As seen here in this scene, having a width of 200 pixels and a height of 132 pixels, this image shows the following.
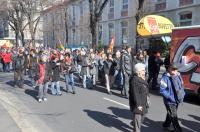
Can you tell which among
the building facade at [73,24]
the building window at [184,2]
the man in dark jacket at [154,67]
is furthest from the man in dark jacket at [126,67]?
the building facade at [73,24]

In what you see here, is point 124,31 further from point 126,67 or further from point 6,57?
point 126,67

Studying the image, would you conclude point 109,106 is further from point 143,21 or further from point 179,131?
point 143,21

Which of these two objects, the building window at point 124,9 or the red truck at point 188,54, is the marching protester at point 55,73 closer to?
the red truck at point 188,54

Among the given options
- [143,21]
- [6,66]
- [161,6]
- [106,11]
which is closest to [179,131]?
[143,21]

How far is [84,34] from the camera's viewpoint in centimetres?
5509

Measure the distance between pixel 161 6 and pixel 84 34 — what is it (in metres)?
18.9

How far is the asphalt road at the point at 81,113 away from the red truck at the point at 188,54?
729mm

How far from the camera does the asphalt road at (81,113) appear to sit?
9812 mm

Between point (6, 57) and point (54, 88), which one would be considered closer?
point (54, 88)

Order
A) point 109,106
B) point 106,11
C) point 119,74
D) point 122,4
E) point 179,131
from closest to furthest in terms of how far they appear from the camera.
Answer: point 179,131
point 109,106
point 119,74
point 122,4
point 106,11

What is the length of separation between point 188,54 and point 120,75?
11.4 ft

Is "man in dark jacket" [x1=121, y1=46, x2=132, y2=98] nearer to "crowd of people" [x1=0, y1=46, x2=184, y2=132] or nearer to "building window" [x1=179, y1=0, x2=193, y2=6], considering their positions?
"crowd of people" [x1=0, y1=46, x2=184, y2=132]

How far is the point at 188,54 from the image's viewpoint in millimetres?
13719

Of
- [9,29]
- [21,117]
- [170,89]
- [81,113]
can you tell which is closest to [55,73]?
[81,113]
